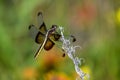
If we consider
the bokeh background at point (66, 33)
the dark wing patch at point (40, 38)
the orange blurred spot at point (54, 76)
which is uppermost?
the bokeh background at point (66, 33)

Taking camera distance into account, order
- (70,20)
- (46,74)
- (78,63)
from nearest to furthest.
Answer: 1. (78,63)
2. (46,74)
3. (70,20)

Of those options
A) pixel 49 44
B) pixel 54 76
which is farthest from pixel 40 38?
pixel 54 76

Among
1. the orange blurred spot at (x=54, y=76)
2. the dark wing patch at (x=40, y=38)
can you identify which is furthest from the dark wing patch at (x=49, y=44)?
the orange blurred spot at (x=54, y=76)

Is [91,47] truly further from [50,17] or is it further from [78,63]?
[78,63]

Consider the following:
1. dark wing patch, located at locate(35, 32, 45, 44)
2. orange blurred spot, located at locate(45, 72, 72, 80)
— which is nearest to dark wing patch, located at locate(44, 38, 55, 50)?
dark wing patch, located at locate(35, 32, 45, 44)

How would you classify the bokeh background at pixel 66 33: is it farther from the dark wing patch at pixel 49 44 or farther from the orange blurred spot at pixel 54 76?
the dark wing patch at pixel 49 44

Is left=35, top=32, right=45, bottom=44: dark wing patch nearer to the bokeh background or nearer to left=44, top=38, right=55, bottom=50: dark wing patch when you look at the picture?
left=44, top=38, right=55, bottom=50: dark wing patch

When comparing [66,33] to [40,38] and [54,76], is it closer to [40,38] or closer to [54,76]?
[54,76]

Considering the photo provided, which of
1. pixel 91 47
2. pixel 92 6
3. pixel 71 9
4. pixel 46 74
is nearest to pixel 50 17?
pixel 71 9
